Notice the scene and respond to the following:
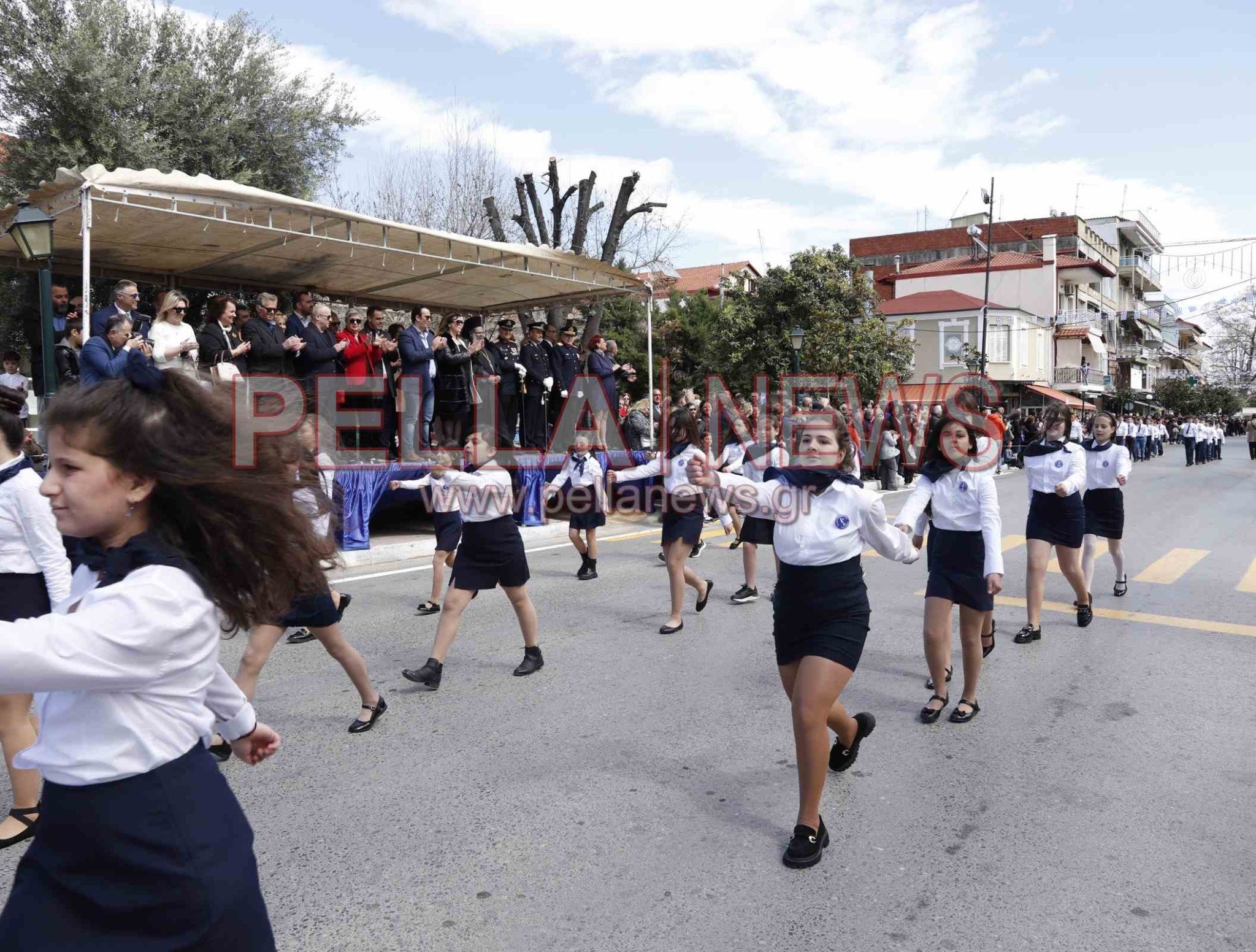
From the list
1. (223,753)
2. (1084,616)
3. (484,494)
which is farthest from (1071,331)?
(223,753)

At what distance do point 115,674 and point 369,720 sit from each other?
3614 millimetres

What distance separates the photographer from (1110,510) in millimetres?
8695

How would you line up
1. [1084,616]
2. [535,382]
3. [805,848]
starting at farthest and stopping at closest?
[535,382]
[1084,616]
[805,848]

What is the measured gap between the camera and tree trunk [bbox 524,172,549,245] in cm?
3183

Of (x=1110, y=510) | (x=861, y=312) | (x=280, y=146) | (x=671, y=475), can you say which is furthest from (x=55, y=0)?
(x=861, y=312)

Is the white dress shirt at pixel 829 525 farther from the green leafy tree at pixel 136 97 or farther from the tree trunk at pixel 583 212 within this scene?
A: the tree trunk at pixel 583 212

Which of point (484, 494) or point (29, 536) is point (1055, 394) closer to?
point (484, 494)

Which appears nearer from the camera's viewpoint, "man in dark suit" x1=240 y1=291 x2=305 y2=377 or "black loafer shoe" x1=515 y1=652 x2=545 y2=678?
"black loafer shoe" x1=515 y1=652 x2=545 y2=678

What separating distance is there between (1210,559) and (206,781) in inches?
476

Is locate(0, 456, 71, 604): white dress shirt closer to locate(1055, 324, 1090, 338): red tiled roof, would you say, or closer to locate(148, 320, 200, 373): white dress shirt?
locate(148, 320, 200, 373): white dress shirt

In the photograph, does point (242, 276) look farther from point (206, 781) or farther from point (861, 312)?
point (861, 312)

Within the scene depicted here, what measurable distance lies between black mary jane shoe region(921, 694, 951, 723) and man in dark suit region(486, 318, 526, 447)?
9332 mm

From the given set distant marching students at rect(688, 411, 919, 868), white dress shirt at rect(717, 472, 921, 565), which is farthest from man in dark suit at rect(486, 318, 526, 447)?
white dress shirt at rect(717, 472, 921, 565)

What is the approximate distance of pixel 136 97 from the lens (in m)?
17.7
